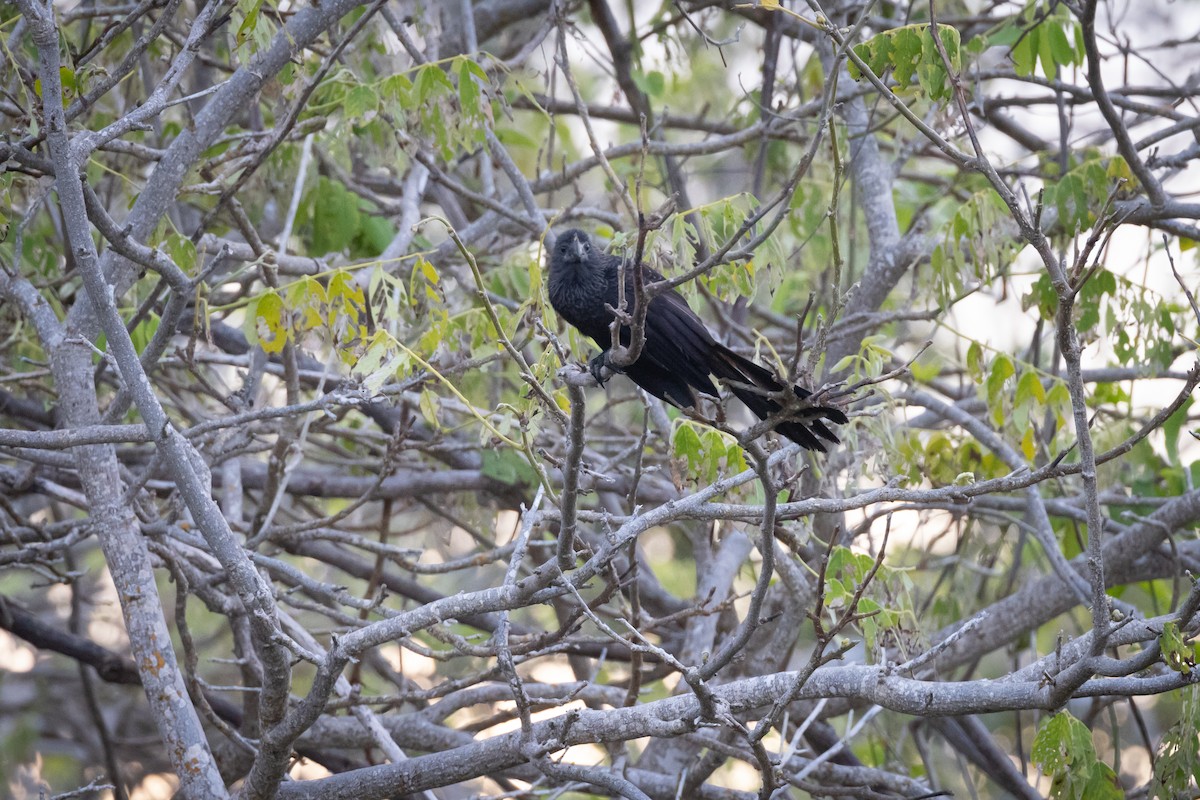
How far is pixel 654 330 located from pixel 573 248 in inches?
21.7

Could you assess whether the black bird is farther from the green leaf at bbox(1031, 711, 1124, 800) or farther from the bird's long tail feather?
the green leaf at bbox(1031, 711, 1124, 800)

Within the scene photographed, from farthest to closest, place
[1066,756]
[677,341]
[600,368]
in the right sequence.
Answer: [600,368] → [677,341] → [1066,756]

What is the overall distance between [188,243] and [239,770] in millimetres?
2281

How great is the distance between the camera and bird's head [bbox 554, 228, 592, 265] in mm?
3742

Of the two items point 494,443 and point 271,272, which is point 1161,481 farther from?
point 271,272

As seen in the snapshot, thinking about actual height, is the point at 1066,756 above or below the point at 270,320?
below

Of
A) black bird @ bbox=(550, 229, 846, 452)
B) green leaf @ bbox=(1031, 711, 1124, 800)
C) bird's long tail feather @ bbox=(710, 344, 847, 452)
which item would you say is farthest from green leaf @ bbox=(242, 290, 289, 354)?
green leaf @ bbox=(1031, 711, 1124, 800)

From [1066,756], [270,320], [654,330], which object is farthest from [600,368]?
[1066,756]

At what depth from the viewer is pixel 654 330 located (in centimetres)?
339

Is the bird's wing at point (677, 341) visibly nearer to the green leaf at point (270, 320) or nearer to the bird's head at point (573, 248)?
the bird's head at point (573, 248)

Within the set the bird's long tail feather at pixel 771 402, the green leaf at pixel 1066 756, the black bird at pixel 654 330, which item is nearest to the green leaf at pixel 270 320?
the black bird at pixel 654 330

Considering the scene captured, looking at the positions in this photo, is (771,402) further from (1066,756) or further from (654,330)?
(1066,756)

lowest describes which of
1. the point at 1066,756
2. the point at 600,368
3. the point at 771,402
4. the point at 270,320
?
the point at 1066,756

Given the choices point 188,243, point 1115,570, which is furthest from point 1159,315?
point 188,243
